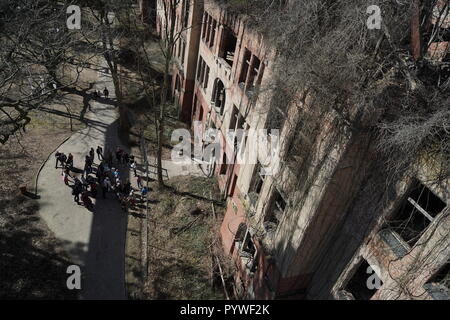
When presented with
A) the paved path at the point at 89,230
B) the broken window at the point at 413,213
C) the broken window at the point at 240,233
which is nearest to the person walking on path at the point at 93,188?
the paved path at the point at 89,230

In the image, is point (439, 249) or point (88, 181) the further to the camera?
point (88, 181)

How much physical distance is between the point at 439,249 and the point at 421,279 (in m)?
1.07

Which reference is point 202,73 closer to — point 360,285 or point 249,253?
point 249,253

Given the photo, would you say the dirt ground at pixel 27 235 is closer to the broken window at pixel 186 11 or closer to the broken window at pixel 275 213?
the broken window at pixel 275 213

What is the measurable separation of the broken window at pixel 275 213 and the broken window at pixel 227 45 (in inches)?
390

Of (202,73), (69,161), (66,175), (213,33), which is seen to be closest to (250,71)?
(213,33)

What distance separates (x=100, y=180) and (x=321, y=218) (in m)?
13.8

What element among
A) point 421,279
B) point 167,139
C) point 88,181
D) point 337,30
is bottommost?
point 421,279

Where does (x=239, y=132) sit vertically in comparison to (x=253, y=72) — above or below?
below

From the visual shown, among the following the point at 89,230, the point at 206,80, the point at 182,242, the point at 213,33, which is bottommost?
the point at 182,242

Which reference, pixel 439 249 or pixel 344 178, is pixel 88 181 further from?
pixel 439 249

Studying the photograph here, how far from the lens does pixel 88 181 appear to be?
18.7 meters

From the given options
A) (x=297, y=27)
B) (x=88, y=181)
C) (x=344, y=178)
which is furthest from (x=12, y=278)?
(x=297, y=27)

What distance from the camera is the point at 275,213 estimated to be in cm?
1298
